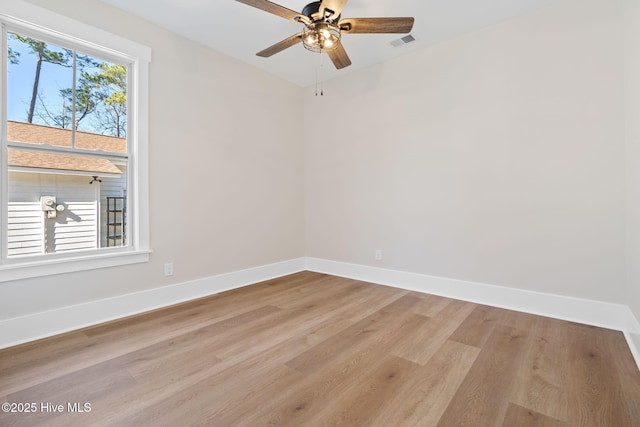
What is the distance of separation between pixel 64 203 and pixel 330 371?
8.31ft

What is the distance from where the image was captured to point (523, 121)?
2.75 meters

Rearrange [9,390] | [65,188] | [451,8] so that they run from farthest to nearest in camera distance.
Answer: [451,8] → [65,188] → [9,390]

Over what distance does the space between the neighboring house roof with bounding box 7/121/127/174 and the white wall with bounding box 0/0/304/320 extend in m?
0.35

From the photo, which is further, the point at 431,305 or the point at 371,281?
the point at 371,281

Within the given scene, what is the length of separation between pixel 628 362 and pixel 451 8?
307cm

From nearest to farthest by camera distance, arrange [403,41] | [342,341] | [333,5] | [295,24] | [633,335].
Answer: [333,5]
[633,335]
[342,341]
[295,24]
[403,41]

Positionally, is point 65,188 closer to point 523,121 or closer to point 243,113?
point 243,113

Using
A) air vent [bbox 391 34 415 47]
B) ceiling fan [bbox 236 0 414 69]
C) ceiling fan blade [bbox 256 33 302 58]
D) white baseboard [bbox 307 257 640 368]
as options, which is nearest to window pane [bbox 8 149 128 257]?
ceiling fan blade [bbox 256 33 302 58]

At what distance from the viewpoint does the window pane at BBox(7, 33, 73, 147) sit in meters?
2.19

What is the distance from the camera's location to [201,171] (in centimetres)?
322

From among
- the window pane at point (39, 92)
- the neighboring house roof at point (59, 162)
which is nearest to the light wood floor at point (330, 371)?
the neighboring house roof at point (59, 162)

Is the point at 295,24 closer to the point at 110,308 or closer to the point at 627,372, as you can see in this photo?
the point at 110,308

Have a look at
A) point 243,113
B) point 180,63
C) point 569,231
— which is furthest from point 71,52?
point 569,231

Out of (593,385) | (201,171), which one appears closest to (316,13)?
(201,171)
